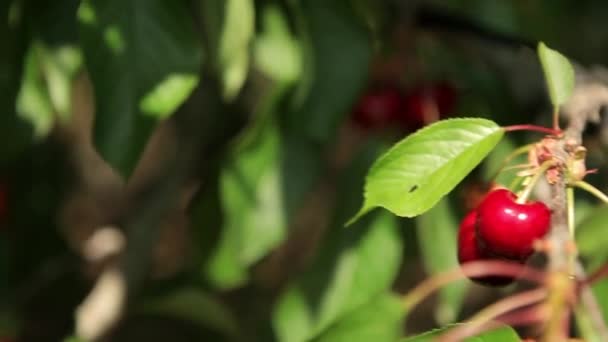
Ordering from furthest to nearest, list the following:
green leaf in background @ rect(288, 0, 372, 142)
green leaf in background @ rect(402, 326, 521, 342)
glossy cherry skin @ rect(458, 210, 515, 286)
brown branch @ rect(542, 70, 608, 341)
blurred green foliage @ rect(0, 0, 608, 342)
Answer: green leaf in background @ rect(288, 0, 372, 142) < blurred green foliage @ rect(0, 0, 608, 342) < glossy cherry skin @ rect(458, 210, 515, 286) < green leaf in background @ rect(402, 326, 521, 342) < brown branch @ rect(542, 70, 608, 341)

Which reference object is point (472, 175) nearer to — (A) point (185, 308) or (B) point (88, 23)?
(A) point (185, 308)

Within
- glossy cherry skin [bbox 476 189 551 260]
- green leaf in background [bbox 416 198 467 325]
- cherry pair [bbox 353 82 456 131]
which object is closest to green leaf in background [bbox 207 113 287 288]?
green leaf in background [bbox 416 198 467 325]

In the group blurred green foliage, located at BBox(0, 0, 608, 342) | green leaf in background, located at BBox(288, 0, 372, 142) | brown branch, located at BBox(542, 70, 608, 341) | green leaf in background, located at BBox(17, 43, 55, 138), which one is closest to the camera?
brown branch, located at BBox(542, 70, 608, 341)

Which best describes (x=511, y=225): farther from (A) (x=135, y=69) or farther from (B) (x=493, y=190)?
(A) (x=135, y=69)

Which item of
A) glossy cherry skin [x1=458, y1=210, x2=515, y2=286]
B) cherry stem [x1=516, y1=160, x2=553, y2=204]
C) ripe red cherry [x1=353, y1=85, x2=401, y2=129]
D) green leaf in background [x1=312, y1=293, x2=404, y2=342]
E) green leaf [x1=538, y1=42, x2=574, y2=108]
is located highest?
green leaf [x1=538, y1=42, x2=574, y2=108]

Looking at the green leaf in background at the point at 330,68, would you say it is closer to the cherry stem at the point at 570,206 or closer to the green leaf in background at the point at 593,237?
the green leaf in background at the point at 593,237

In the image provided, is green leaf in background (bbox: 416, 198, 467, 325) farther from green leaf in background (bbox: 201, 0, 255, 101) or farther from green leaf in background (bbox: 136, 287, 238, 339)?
green leaf in background (bbox: 201, 0, 255, 101)

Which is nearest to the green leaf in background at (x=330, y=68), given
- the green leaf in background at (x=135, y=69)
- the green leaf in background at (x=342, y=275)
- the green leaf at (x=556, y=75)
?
the green leaf in background at (x=342, y=275)
